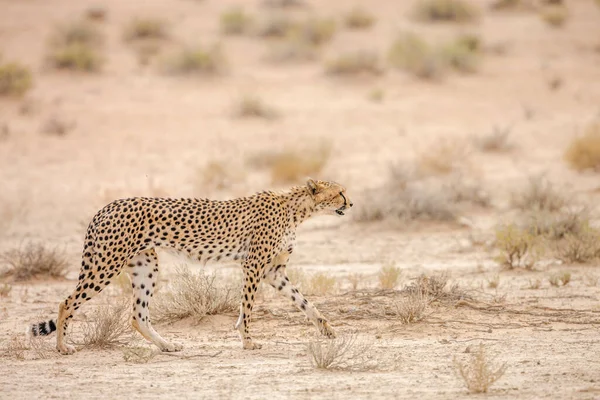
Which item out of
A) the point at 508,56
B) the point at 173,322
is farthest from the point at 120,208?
the point at 508,56

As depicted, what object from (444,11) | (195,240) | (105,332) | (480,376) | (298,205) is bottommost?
(480,376)

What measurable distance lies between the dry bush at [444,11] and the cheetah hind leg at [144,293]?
2631 cm

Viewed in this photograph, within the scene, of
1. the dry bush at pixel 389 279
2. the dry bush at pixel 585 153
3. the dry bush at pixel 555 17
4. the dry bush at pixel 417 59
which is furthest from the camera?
the dry bush at pixel 555 17

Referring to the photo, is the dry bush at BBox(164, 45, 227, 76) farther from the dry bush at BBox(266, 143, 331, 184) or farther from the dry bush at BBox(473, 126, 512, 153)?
the dry bush at BBox(473, 126, 512, 153)

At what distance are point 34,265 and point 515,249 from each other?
547cm

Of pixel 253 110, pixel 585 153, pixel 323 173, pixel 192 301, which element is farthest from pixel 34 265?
pixel 253 110

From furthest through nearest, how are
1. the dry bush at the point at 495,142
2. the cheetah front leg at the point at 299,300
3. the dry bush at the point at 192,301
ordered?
the dry bush at the point at 495,142, the dry bush at the point at 192,301, the cheetah front leg at the point at 299,300

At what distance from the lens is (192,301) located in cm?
858

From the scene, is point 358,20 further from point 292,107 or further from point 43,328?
point 43,328

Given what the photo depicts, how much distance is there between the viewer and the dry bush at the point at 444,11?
32531mm

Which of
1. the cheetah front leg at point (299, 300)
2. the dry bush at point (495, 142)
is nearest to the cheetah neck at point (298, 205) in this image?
the cheetah front leg at point (299, 300)

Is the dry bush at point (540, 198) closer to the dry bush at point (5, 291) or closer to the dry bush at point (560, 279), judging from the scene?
the dry bush at point (560, 279)

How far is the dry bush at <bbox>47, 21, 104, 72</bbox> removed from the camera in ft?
77.9

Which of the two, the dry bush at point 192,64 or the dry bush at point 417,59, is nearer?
the dry bush at point 192,64
